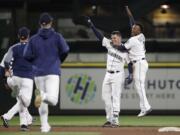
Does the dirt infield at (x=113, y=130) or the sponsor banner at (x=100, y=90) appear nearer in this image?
the dirt infield at (x=113, y=130)

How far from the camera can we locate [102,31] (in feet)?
70.1

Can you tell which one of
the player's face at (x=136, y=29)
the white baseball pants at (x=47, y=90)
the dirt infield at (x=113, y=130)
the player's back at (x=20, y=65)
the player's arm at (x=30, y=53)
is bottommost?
the dirt infield at (x=113, y=130)

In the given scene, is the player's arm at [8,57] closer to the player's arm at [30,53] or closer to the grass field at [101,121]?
the player's arm at [30,53]

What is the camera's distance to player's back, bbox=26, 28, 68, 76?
1235 centimetres

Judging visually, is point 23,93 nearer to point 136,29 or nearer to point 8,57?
point 8,57

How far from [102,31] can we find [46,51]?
909 centimetres

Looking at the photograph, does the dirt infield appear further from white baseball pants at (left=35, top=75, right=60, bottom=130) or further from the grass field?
white baseball pants at (left=35, top=75, right=60, bottom=130)

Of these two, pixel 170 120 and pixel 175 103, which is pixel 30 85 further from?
pixel 175 103

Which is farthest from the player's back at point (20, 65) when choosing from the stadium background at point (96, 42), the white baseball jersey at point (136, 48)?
the stadium background at point (96, 42)

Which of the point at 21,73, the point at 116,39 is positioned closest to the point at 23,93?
the point at 21,73

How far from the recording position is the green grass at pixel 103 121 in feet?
53.2

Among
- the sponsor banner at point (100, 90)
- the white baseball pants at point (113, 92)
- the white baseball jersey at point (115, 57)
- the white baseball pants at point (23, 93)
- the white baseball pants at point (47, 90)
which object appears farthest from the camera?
the sponsor banner at point (100, 90)

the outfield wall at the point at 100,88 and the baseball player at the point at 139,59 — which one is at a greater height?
the baseball player at the point at 139,59

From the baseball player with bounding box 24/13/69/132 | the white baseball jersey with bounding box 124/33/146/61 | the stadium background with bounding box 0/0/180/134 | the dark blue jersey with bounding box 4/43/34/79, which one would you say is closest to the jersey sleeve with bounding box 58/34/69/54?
the baseball player with bounding box 24/13/69/132
